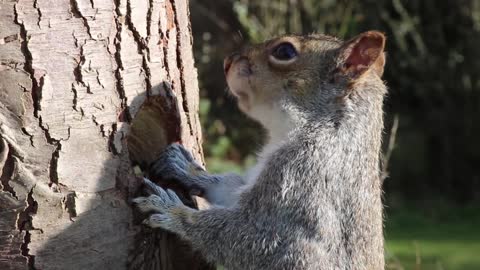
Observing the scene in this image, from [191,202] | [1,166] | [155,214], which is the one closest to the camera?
[1,166]

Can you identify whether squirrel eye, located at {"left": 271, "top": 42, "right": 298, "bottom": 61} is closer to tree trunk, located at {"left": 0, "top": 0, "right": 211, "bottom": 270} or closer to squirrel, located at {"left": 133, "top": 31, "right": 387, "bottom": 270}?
squirrel, located at {"left": 133, "top": 31, "right": 387, "bottom": 270}

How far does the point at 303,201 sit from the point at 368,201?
10.0 inches

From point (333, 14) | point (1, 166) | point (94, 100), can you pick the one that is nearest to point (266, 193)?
point (94, 100)

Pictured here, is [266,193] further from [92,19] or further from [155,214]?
[92,19]

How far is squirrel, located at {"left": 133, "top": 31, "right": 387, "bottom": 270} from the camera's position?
9.46 feet

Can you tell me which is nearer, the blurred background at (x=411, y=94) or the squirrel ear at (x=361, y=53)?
the squirrel ear at (x=361, y=53)

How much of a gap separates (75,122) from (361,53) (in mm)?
976

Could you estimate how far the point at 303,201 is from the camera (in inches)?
114

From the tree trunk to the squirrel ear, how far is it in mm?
592

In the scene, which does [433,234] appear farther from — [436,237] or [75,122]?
[75,122]

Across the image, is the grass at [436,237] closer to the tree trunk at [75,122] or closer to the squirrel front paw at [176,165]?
the squirrel front paw at [176,165]

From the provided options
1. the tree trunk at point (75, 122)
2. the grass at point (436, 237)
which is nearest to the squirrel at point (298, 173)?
the tree trunk at point (75, 122)

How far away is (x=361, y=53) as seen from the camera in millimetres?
3025

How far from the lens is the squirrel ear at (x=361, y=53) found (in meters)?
2.95
